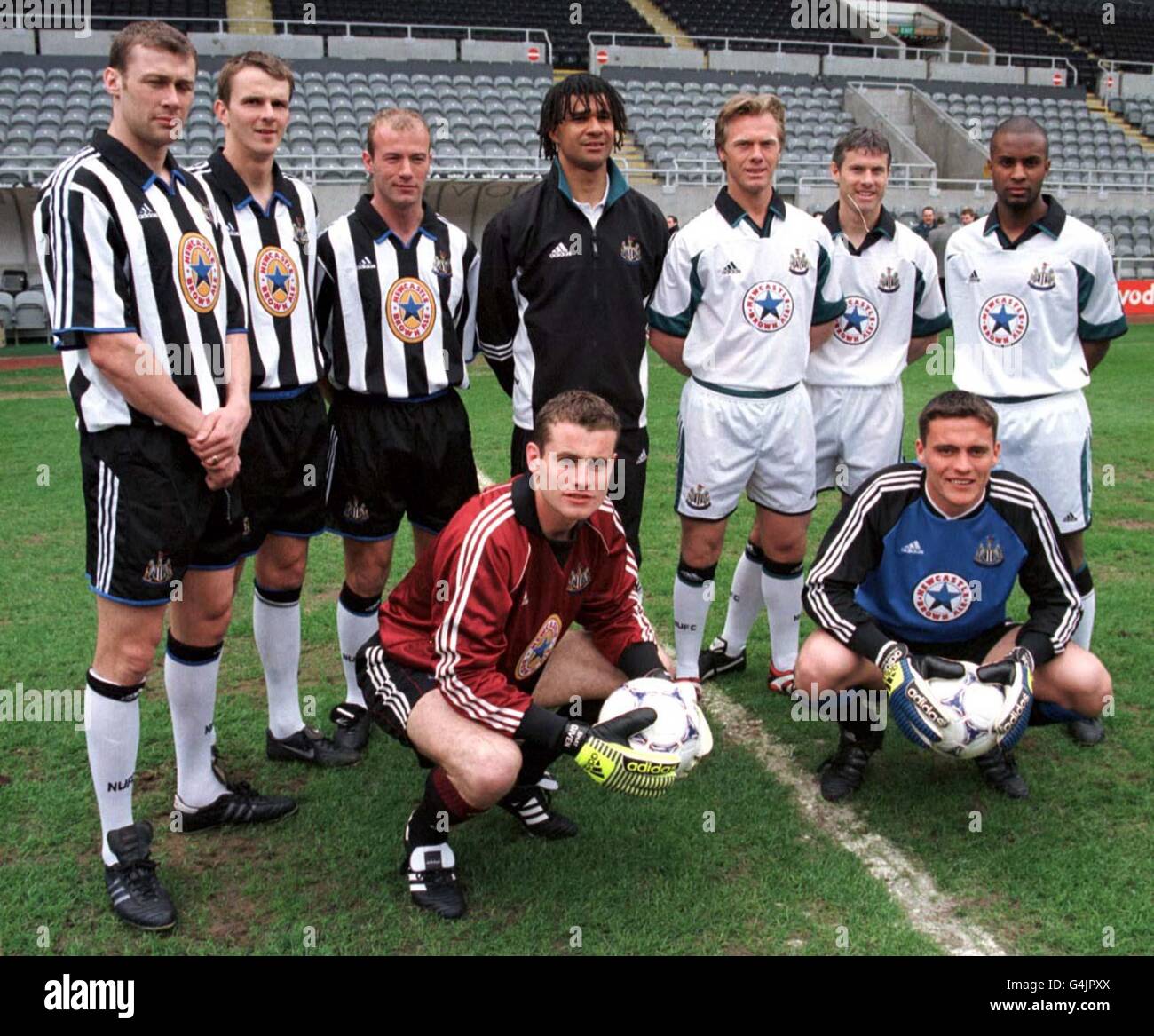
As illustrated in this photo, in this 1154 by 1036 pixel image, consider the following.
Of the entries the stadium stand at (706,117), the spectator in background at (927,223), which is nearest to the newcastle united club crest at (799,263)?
the spectator in background at (927,223)

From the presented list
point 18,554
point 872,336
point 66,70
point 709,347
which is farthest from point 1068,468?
point 66,70

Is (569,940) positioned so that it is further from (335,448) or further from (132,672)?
(335,448)

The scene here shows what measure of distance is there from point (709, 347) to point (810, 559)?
200 centimetres

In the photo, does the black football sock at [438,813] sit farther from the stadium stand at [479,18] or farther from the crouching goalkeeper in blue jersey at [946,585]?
the stadium stand at [479,18]

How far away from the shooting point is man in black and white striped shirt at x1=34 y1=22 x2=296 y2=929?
2691 millimetres

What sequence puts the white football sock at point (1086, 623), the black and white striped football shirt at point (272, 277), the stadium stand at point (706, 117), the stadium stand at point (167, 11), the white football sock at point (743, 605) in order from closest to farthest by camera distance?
1. the black and white striped football shirt at point (272, 277)
2. the white football sock at point (1086, 623)
3. the white football sock at point (743, 605)
4. the stadium stand at point (706, 117)
5. the stadium stand at point (167, 11)

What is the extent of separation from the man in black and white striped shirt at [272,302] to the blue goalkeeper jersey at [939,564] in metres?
1.62

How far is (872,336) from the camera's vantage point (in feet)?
14.1

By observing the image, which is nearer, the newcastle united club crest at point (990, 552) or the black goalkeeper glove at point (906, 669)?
the black goalkeeper glove at point (906, 669)

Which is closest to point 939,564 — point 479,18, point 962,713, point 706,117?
point 962,713

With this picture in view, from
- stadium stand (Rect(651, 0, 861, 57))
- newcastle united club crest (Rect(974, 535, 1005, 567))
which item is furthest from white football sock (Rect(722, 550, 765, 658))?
stadium stand (Rect(651, 0, 861, 57))

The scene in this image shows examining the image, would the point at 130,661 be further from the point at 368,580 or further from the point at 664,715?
the point at 664,715

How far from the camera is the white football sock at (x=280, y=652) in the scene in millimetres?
3729

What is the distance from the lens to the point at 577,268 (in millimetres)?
3662
